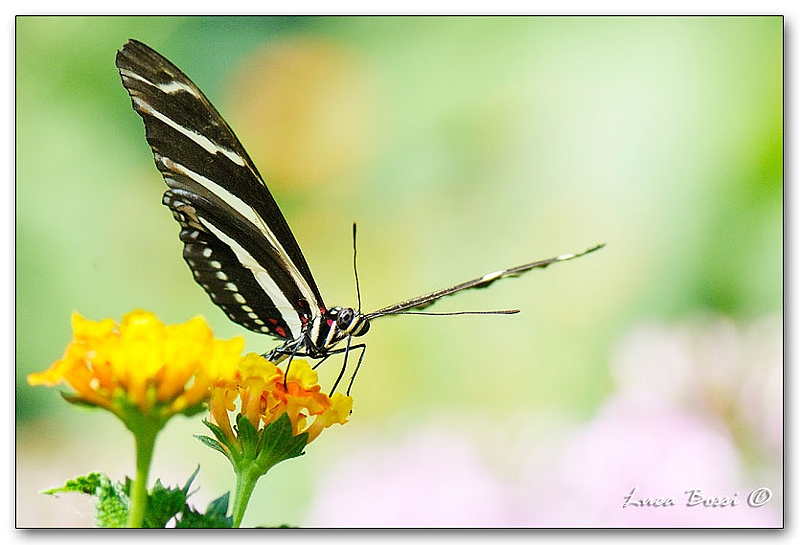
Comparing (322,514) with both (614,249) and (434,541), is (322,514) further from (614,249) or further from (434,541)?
(614,249)

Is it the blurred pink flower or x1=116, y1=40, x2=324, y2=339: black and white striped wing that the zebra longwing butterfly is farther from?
the blurred pink flower

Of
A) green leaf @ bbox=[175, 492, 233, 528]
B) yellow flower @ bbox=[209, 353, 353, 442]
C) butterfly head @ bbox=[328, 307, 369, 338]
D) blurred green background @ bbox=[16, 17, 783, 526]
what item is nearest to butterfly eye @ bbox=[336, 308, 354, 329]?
butterfly head @ bbox=[328, 307, 369, 338]

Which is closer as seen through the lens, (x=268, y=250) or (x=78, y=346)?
(x=78, y=346)

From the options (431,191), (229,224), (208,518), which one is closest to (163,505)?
(208,518)

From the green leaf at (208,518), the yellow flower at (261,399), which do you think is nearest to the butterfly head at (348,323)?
the yellow flower at (261,399)

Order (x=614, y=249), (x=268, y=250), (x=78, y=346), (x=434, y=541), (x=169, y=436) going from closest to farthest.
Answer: (x=78, y=346) → (x=268, y=250) → (x=434, y=541) → (x=169, y=436) → (x=614, y=249)

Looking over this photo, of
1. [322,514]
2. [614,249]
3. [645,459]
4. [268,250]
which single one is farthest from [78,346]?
[614,249]

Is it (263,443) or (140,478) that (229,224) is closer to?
(263,443)
